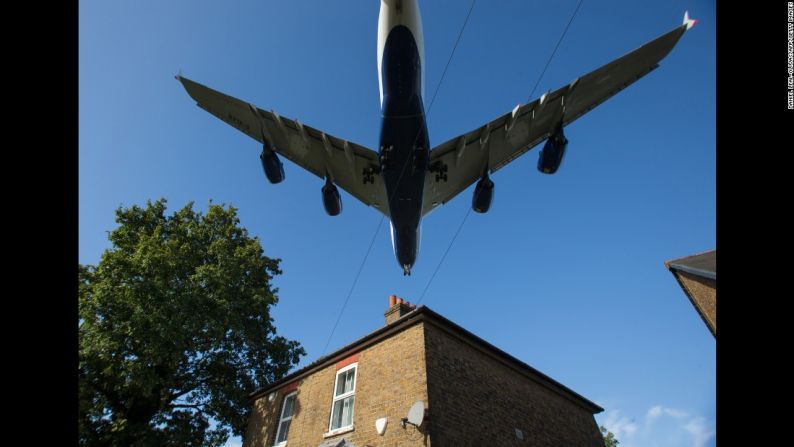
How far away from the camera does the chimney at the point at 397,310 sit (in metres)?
15.8

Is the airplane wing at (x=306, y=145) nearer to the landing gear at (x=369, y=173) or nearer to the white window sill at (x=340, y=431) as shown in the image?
the landing gear at (x=369, y=173)

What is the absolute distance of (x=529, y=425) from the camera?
14.0 meters

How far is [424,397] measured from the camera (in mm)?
11281

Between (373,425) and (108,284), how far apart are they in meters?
16.0

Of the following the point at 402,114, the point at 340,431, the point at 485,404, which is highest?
the point at 402,114

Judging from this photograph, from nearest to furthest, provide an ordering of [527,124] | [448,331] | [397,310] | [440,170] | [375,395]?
[375,395] < [448,331] < [527,124] < [440,170] < [397,310]

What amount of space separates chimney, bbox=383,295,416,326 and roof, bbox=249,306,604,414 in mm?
1818

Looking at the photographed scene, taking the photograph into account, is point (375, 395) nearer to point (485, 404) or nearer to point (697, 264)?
point (485, 404)

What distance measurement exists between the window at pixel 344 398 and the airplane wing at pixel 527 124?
7178 millimetres

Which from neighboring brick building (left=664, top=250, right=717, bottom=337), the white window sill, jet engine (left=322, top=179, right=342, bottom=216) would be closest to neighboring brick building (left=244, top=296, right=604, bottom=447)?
the white window sill

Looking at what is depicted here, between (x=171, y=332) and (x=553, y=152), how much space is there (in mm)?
18452

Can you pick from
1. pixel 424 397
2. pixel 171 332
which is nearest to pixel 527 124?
pixel 424 397

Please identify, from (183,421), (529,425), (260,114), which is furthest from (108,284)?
(529,425)

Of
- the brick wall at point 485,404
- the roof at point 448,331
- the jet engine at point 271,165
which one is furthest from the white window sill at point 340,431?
the jet engine at point 271,165
